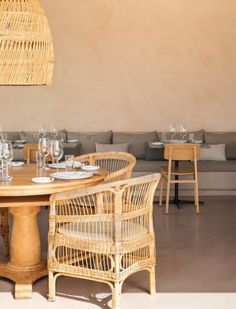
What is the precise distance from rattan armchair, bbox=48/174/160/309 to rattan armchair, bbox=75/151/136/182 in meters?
0.43

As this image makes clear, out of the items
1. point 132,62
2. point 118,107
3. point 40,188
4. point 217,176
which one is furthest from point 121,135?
point 40,188

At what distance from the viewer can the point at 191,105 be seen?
8094 millimetres

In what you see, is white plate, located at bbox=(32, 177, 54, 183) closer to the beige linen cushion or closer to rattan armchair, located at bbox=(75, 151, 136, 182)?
rattan armchair, located at bbox=(75, 151, 136, 182)

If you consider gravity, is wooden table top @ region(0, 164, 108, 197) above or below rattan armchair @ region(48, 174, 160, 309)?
above

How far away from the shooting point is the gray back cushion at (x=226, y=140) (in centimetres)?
780

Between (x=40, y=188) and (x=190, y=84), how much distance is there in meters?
4.99

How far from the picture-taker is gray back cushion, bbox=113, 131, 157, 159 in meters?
7.91

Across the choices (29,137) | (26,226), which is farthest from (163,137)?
(26,226)

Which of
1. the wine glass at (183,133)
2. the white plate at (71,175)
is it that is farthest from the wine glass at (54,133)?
the white plate at (71,175)

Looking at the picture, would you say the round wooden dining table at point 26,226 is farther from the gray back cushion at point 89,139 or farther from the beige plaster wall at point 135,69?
the beige plaster wall at point 135,69

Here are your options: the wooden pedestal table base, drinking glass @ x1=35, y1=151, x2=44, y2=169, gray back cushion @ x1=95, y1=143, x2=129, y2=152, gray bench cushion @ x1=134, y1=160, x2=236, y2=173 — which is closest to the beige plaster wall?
gray back cushion @ x1=95, y1=143, x2=129, y2=152

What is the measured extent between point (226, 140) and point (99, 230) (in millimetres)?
4821

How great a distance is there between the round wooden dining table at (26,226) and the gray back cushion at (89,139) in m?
3.88

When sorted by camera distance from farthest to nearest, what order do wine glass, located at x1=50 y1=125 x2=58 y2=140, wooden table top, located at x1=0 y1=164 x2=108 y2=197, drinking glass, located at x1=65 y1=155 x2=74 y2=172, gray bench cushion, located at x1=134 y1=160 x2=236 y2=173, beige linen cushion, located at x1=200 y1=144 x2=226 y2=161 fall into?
wine glass, located at x1=50 y1=125 x2=58 y2=140 → beige linen cushion, located at x1=200 y1=144 x2=226 y2=161 → gray bench cushion, located at x1=134 y1=160 x2=236 y2=173 → drinking glass, located at x1=65 y1=155 x2=74 y2=172 → wooden table top, located at x1=0 y1=164 x2=108 y2=197
